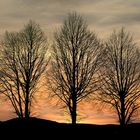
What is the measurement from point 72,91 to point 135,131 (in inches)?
600

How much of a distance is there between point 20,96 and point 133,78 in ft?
49.5

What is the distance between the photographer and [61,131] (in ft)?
118

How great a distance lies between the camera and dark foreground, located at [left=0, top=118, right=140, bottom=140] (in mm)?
34625

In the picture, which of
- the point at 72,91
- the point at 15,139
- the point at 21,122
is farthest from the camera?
the point at 72,91

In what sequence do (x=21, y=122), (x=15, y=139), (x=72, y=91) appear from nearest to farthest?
(x=15, y=139)
(x=21, y=122)
(x=72, y=91)

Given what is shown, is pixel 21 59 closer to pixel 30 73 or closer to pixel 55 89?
pixel 30 73

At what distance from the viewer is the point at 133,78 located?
5362cm

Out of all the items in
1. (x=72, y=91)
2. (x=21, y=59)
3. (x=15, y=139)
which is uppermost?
(x=21, y=59)

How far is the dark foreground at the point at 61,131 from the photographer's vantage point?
34.6m

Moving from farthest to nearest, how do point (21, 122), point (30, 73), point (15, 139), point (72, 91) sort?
point (30, 73), point (72, 91), point (21, 122), point (15, 139)

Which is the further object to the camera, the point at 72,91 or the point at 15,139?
the point at 72,91

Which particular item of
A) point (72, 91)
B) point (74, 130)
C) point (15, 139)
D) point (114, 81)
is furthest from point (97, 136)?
point (114, 81)

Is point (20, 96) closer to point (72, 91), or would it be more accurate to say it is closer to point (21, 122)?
point (72, 91)

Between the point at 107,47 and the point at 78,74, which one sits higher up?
the point at 107,47
